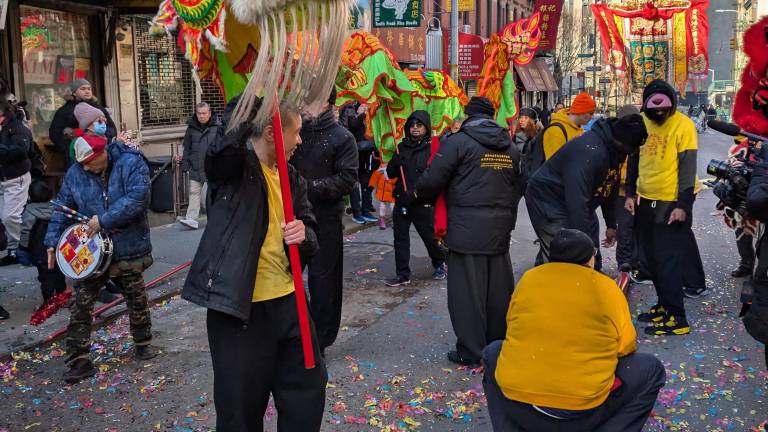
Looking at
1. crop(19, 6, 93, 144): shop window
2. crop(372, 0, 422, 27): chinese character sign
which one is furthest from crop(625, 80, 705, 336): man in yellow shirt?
crop(372, 0, 422, 27): chinese character sign

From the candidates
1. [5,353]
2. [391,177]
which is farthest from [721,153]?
[5,353]

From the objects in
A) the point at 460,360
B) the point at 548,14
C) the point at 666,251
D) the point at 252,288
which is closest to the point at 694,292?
the point at 666,251

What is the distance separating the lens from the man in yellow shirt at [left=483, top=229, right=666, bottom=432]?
310cm

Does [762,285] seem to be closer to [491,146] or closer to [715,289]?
[491,146]

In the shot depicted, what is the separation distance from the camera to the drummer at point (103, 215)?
5.20 m

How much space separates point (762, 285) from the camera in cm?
382

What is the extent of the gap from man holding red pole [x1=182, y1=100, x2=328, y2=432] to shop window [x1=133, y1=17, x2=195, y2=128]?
940 centimetres

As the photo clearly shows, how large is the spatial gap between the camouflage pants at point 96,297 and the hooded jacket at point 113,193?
0.10 m

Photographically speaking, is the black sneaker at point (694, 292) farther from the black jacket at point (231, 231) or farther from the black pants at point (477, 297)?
the black jacket at point (231, 231)

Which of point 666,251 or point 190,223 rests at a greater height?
point 666,251

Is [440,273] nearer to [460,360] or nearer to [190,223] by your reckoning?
[460,360]

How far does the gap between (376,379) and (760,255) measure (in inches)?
99.4

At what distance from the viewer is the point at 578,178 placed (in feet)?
17.3

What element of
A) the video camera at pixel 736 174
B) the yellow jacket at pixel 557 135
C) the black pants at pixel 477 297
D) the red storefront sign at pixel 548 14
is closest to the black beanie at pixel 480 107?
the black pants at pixel 477 297
